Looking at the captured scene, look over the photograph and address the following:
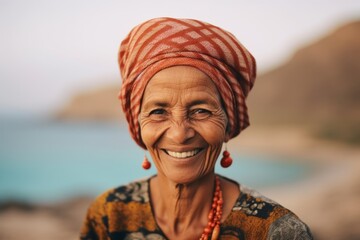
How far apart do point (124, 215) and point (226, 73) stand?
38.4 inches

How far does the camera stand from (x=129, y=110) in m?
2.05

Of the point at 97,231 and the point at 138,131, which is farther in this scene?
the point at 97,231

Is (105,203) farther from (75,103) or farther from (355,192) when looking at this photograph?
(75,103)

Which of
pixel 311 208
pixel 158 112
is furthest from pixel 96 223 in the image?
pixel 311 208

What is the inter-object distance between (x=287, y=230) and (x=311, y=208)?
5.89m

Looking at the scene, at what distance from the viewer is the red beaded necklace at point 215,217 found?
2.02 meters

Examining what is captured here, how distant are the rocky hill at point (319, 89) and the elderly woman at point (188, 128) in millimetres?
12836

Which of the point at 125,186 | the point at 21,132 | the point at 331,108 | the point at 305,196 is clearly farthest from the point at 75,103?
the point at 125,186

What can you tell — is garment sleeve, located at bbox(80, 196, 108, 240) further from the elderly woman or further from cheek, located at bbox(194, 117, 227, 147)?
cheek, located at bbox(194, 117, 227, 147)

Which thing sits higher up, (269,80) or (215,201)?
(269,80)

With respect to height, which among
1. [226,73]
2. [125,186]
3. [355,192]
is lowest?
[355,192]

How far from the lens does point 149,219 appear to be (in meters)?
2.14

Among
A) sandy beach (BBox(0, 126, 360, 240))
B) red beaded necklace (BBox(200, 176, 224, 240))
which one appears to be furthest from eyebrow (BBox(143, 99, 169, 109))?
sandy beach (BBox(0, 126, 360, 240))

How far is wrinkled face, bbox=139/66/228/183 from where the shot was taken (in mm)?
1813
